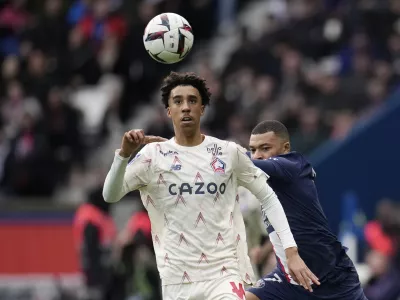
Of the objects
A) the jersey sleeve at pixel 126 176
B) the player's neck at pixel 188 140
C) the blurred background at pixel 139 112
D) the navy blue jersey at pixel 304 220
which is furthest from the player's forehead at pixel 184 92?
the blurred background at pixel 139 112

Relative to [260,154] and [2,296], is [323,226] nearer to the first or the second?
[260,154]

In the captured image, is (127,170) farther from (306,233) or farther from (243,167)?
(306,233)

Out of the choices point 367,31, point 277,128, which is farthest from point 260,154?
point 367,31

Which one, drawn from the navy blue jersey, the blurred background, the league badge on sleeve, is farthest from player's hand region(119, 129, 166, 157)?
the blurred background

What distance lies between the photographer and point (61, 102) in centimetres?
1877

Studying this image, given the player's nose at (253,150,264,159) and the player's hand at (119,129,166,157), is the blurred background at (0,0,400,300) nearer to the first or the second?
the player's nose at (253,150,264,159)

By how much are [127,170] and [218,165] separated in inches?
25.1

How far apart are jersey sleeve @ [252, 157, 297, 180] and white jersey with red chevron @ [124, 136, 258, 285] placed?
42 cm

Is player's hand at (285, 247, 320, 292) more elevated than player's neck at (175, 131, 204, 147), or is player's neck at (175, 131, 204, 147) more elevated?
player's neck at (175, 131, 204, 147)

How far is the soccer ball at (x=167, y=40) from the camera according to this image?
29.8ft

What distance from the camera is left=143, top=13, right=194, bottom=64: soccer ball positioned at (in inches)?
357

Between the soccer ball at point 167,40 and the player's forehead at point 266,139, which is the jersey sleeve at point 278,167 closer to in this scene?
the player's forehead at point 266,139

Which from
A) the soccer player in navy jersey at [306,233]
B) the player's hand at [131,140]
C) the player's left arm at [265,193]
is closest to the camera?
the player's hand at [131,140]

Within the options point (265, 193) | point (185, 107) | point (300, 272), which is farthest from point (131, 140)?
point (300, 272)
